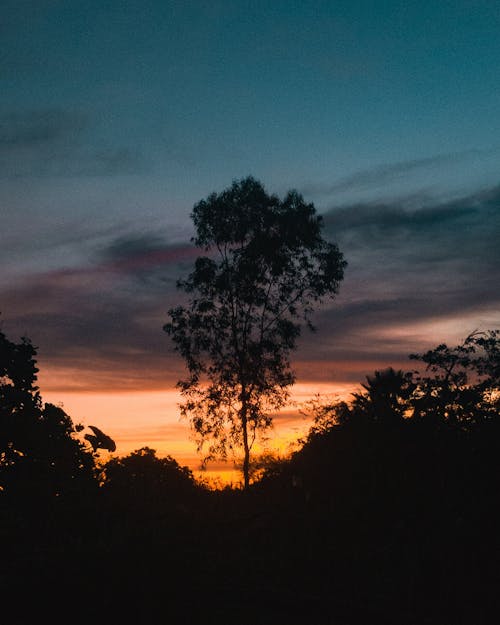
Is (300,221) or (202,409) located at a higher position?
(300,221)

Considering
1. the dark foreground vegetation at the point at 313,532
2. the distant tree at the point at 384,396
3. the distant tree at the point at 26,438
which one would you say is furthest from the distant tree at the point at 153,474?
the distant tree at the point at 384,396

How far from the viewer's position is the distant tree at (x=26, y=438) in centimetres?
3547

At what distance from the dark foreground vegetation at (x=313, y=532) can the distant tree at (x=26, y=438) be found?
0.11 metres

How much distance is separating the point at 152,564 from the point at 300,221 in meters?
23.0

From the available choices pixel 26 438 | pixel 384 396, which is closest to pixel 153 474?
pixel 26 438

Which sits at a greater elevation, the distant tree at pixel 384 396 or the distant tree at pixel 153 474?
the distant tree at pixel 384 396

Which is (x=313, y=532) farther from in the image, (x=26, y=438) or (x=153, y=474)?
(x=153, y=474)

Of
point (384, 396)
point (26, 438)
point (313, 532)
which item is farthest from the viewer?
point (26, 438)

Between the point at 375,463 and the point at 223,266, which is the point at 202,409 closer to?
the point at 223,266

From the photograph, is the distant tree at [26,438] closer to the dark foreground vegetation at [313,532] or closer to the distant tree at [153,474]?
the dark foreground vegetation at [313,532]

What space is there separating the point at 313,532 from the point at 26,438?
1966cm

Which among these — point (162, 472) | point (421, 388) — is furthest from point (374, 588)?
point (162, 472)

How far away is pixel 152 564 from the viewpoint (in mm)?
15594

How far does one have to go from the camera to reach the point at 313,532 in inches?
877
